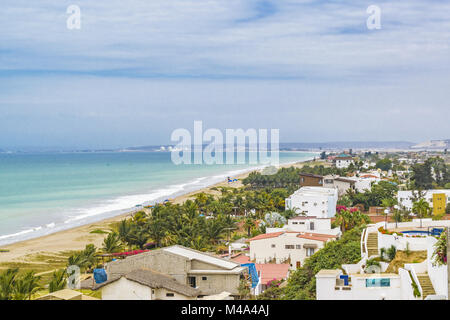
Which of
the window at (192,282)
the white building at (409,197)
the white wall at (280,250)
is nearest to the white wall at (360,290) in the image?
the window at (192,282)

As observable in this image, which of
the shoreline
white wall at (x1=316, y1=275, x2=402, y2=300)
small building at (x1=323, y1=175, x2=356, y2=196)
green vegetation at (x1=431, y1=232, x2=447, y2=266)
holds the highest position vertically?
green vegetation at (x1=431, y1=232, x2=447, y2=266)

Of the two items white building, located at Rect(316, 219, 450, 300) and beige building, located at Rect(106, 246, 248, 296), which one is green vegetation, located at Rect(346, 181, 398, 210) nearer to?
beige building, located at Rect(106, 246, 248, 296)

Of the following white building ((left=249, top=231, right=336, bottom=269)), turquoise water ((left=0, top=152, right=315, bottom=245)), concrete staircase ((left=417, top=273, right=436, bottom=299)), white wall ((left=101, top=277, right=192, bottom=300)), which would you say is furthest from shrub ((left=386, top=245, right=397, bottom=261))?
turquoise water ((left=0, top=152, right=315, bottom=245))

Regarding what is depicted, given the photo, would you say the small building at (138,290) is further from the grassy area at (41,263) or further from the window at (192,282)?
the grassy area at (41,263)

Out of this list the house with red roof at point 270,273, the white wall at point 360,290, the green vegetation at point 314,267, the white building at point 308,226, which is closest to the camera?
the white wall at point 360,290

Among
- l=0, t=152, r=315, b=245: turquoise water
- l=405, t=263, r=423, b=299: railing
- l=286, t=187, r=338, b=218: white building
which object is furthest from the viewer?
l=0, t=152, r=315, b=245: turquoise water
